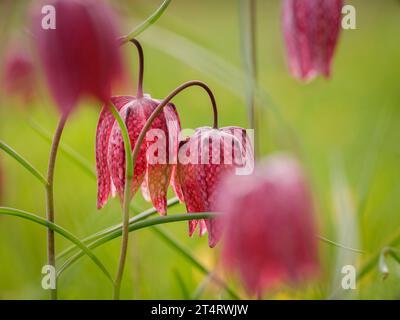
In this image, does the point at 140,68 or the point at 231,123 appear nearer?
the point at 140,68

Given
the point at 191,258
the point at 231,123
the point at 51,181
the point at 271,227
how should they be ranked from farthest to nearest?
the point at 231,123, the point at 191,258, the point at 51,181, the point at 271,227

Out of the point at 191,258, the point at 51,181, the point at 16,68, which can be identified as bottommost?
the point at 191,258

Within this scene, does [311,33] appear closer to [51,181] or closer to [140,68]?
[140,68]

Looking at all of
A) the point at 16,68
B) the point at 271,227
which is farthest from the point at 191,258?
the point at 16,68

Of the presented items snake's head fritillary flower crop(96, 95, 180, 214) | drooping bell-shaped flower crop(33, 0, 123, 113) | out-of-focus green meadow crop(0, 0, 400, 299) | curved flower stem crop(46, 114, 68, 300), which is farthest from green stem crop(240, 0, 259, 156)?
drooping bell-shaped flower crop(33, 0, 123, 113)

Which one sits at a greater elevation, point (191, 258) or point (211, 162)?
point (211, 162)

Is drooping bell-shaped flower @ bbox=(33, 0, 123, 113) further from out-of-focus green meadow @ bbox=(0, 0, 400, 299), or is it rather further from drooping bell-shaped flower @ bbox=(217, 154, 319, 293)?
drooping bell-shaped flower @ bbox=(217, 154, 319, 293)

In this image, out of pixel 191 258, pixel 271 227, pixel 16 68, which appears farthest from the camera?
pixel 16 68
